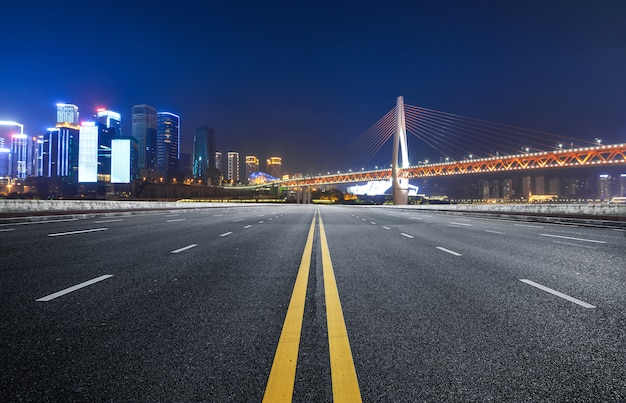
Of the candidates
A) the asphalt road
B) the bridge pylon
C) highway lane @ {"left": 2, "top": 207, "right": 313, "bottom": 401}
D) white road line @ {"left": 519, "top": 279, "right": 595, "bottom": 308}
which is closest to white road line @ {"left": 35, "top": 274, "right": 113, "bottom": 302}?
the asphalt road

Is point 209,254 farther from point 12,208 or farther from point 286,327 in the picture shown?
point 12,208

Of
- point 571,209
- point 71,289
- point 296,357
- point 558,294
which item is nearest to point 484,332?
point 296,357

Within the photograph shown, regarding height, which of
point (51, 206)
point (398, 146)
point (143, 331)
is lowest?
point (143, 331)

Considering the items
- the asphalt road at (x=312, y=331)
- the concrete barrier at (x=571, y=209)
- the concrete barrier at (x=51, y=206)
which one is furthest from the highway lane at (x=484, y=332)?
the concrete barrier at (x=51, y=206)

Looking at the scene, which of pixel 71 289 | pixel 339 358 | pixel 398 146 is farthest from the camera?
pixel 398 146

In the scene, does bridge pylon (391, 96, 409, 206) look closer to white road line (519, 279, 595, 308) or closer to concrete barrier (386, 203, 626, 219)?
concrete barrier (386, 203, 626, 219)

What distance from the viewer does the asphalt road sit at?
8.52 ft

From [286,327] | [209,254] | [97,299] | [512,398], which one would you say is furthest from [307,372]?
[209,254]

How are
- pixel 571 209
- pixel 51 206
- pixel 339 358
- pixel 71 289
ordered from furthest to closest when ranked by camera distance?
1. pixel 571 209
2. pixel 51 206
3. pixel 71 289
4. pixel 339 358

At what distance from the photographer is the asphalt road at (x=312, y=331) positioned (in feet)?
8.52

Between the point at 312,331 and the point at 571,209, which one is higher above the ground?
the point at 571,209

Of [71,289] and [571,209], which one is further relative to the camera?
[571,209]

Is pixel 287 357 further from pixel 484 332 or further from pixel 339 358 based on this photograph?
pixel 484 332

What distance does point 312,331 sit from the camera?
366 centimetres
